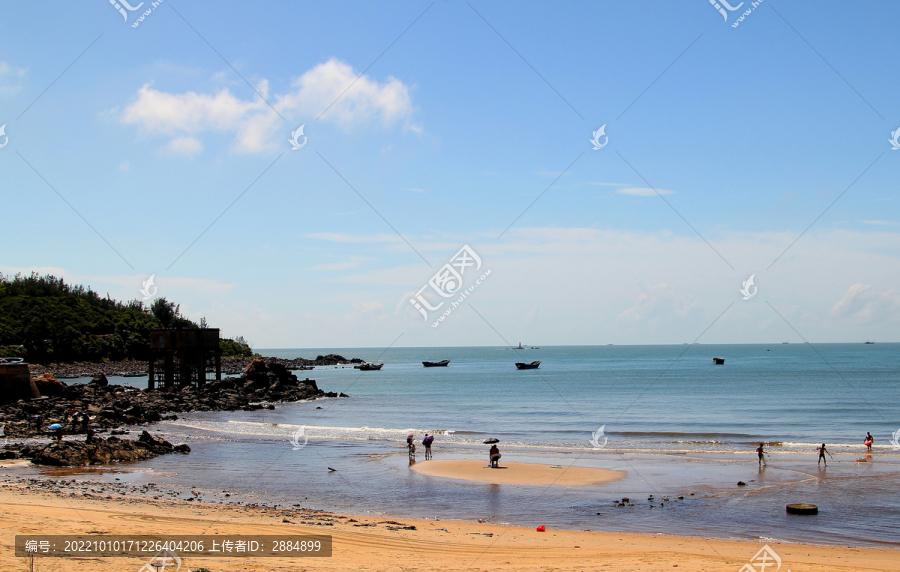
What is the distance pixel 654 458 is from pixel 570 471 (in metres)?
6.46

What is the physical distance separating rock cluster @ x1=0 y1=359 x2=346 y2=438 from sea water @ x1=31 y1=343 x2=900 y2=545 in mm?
3023

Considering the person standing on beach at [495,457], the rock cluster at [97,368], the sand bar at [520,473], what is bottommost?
the sand bar at [520,473]

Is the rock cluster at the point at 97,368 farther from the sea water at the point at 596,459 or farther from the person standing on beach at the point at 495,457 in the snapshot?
the person standing on beach at the point at 495,457

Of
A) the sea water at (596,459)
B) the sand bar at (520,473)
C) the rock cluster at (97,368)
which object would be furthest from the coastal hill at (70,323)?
the sand bar at (520,473)

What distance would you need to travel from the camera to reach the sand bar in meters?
24.6

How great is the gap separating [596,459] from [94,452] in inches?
873

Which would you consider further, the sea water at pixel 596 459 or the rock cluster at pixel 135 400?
the rock cluster at pixel 135 400

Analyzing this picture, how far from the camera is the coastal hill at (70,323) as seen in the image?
11225 centimetres

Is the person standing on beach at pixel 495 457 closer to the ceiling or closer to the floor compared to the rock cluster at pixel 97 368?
closer to the floor

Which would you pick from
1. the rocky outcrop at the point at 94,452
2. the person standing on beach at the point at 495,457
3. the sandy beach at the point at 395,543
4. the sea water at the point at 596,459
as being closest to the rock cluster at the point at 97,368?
the sea water at the point at 596,459

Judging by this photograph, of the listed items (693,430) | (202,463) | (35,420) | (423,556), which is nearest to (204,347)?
(35,420)

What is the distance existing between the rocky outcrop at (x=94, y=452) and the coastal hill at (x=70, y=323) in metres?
81.5

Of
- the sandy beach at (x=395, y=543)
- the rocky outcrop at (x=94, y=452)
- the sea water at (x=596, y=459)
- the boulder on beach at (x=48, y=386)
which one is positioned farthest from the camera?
the boulder on beach at (x=48, y=386)

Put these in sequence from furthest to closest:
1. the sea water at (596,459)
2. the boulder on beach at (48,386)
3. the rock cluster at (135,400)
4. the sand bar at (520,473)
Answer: the boulder on beach at (48,386) → the rock cluster at (135,400) → the sand bar at (520,473) → the sea water at (596,459)
